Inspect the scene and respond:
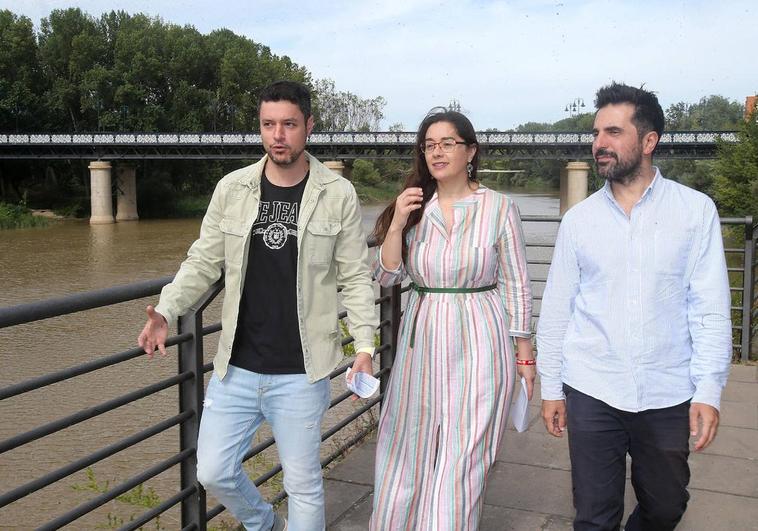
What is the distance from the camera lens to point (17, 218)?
153 ft

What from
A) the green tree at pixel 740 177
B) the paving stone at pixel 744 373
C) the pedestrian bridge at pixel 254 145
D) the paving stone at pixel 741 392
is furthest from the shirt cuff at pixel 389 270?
the pedestrian bridge at pixel 254 145

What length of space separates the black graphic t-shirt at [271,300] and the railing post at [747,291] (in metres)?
4.81

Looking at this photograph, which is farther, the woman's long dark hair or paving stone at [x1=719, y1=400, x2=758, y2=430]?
paving stone at [x1=719, y1=400, x2=758, y2=430]

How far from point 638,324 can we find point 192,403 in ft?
5.21

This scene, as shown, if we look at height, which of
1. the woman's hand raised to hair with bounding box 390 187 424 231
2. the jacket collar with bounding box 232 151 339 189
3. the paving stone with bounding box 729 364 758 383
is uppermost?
the jacket collar with bounding box 232 151 339 189

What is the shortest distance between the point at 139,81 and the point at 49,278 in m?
38.9

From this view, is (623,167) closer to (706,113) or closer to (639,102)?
(639,102)

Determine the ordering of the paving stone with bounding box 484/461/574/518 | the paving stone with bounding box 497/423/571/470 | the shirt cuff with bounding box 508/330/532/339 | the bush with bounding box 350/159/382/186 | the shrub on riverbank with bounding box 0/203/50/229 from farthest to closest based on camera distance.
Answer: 1. the bush with bounding box 350/159/382/186
2. the shrub on riverbank with bounding box 0/203/50/229
3. the paving stone with bounding box 497/423/571/470
4. the paving stone with bounding box 484/461/574/518
5. the shirt cuff with bounding box 508/330/532/339

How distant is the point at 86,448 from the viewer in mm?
7594

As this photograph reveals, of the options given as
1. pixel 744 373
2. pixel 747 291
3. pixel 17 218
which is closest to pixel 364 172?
pixel 17 218

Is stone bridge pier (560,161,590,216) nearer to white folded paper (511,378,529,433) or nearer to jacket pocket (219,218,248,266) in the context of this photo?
white folded paper (511,378,529,433)

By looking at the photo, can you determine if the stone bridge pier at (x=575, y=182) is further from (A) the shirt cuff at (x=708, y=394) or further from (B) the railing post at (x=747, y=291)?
(A) the shirt cuff at (x=708, y=394)

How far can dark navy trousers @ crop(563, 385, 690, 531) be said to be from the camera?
8.67ft

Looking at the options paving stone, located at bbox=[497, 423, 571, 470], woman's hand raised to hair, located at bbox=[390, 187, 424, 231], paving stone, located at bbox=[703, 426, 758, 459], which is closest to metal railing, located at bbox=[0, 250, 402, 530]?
woman's hand raised to hair, located at bbox=[390, 187, 424, 231]
